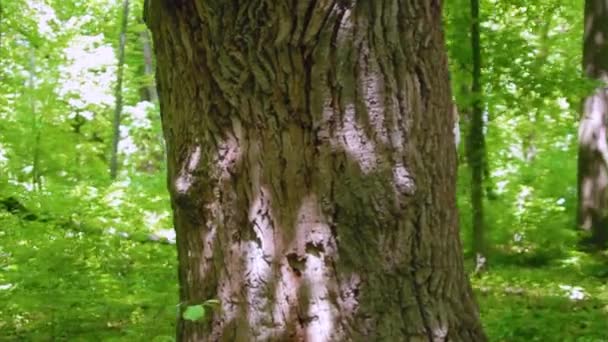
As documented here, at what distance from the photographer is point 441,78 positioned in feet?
7.73

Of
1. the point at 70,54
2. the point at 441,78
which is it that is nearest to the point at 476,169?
the point at 441,78

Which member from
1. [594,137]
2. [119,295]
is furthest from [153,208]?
[594,137]

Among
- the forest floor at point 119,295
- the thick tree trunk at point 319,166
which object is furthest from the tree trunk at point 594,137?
the thick tree trunk at point 319,166

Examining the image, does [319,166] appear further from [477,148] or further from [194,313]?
[477,148]

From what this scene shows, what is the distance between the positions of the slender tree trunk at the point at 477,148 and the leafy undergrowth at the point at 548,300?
0.34 meters

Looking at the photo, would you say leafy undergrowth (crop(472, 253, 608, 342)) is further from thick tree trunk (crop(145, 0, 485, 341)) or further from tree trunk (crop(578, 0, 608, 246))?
thick tree trunk (crop(145, 0, 485, 341))

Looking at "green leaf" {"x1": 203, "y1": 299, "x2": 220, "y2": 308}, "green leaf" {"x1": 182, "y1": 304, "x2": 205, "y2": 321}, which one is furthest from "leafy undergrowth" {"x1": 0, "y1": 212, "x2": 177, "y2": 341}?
"green leaf" {"x1": 182, "y1": 304, "x2": 205, "y2": 321}

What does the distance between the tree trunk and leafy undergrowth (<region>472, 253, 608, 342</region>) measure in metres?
1.22

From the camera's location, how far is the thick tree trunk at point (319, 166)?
2.16 meters

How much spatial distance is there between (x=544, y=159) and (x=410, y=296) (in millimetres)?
10024

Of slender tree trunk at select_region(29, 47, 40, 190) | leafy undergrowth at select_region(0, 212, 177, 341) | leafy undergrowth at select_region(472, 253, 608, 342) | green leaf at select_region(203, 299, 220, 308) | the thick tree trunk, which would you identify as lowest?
leafy undergrowth at select_region(472, 253, 608, 342)

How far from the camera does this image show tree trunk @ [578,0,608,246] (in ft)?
30.7

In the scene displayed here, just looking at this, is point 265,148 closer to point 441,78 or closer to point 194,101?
point 194,101

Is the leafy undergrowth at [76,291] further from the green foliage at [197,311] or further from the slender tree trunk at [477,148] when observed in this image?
the slender tree trunk at [477,148]
